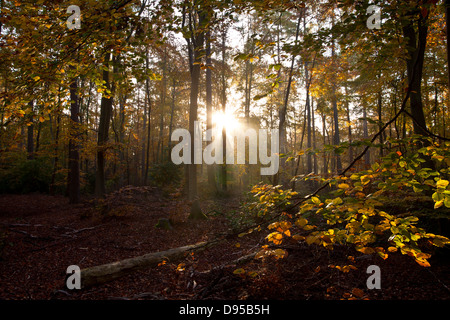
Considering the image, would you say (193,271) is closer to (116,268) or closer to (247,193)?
(116,268)

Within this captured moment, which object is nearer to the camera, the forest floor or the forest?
the forest

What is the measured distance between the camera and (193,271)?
4484 millimetres

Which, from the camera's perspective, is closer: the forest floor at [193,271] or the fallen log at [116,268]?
the forest floor at [193,271]

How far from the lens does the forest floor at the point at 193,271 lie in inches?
135

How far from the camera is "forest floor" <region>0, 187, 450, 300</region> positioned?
Answer: 3.44m

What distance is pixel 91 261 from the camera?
195 inches

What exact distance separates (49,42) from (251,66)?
18462 mm

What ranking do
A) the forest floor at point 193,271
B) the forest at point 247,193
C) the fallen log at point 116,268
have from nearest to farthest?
the forest at point 247,193
the forest floor at point 193,271
the fallen log at point 116,268

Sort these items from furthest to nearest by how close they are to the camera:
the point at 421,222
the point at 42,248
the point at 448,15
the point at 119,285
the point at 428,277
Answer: the point at 42,248
the point at 421,222
the point at 119,285
the point at 428,277
the point at 448,15

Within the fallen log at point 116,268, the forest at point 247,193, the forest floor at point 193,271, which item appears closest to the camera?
the forest at point 247,193

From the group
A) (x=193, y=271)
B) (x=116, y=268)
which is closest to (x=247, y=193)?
(x=193, y=271)

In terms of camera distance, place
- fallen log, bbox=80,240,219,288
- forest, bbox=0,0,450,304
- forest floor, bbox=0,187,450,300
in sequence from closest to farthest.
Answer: forest, bbox=0,0,450,304, forest floor, bbox=0,187,450,300, fallen log, bbox=80,240,219,288
